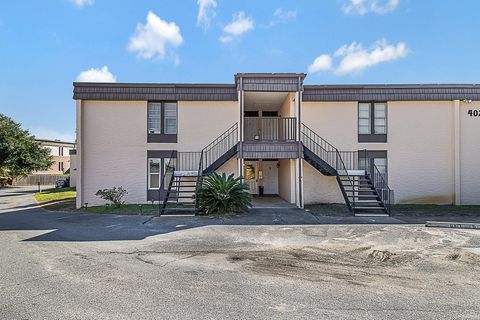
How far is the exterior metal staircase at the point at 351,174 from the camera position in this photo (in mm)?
13211

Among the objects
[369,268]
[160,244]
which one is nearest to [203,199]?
[160,244]

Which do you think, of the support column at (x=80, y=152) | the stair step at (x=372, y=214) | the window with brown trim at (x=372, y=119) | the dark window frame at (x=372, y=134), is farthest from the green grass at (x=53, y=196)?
A: the window with brown trim at (x=372, y=119)

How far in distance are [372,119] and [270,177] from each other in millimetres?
7068

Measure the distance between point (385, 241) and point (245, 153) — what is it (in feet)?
24.6

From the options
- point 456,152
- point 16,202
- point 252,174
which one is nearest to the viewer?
point 456,152

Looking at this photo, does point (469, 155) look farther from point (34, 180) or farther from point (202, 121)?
point (34, 180)

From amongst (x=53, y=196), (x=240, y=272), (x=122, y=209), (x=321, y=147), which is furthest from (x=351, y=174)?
(x=53, y=196)

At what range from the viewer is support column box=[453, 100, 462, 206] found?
15797 millimetres

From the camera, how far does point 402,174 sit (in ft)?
52.8

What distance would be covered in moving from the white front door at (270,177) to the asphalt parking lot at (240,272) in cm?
966

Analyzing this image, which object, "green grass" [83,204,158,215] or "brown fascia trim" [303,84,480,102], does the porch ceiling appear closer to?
"brown fascia trim" [303,84,480,102]

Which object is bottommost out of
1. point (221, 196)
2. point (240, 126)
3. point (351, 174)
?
point (221, 196)

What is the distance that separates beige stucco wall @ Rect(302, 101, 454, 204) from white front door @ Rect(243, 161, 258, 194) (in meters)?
4.53

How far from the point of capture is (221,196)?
12.7 metres
